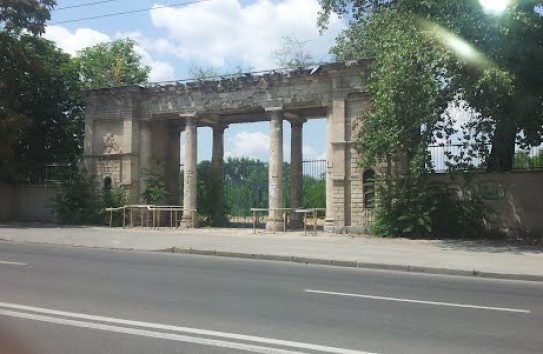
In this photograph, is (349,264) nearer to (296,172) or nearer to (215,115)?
(296,172)

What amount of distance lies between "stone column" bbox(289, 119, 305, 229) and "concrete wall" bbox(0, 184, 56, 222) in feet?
40.5

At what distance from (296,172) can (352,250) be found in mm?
11701

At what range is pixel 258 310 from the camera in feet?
25.0

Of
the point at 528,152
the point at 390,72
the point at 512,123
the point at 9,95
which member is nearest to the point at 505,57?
the point at 512,123

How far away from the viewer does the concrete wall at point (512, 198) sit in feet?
63.2

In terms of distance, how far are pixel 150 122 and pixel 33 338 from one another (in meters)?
22.0

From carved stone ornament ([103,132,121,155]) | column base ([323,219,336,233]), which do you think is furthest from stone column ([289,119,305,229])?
carved stone ornament ([103,132,121,155])

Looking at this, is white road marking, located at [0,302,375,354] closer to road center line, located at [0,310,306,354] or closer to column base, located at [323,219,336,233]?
road center line, located at [0,310,306,354]

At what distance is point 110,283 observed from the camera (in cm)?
963

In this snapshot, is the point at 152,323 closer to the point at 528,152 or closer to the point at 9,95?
the point at 528,152

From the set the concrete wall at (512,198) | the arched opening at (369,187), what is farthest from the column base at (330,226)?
the concrete wall at (512,198)

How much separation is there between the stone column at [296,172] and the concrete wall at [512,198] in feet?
29.3

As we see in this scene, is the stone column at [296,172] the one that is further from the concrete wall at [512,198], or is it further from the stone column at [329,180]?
the concrete wall at [512,198]

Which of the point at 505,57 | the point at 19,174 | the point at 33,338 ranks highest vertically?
the point at 505,57
